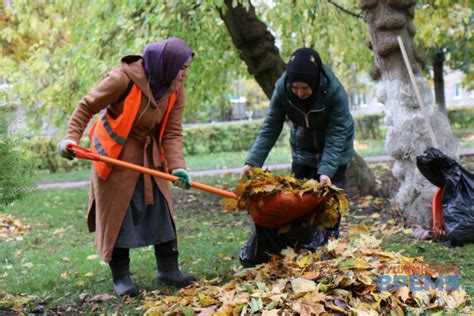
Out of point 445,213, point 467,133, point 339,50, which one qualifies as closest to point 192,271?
point 445,213

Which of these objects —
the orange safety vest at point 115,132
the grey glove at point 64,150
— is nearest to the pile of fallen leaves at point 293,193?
the orange safety vest at point 115,132

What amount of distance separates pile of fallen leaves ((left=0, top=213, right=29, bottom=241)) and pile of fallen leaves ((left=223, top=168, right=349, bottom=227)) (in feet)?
14.2

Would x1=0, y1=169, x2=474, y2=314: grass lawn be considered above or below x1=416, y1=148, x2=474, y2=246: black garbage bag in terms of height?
below

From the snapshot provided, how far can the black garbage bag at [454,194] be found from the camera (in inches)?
201

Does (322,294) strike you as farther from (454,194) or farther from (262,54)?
(262,54)

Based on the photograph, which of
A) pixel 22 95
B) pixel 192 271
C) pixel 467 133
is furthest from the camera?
pixel 467 133

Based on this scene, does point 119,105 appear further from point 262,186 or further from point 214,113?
point 214,113

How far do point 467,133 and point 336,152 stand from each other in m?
18.2

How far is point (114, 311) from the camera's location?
3959 mm

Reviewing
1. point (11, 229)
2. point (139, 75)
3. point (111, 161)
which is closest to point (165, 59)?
point (139, 75)

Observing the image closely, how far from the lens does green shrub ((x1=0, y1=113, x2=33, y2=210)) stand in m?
3.84

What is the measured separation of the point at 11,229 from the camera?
26.2ft

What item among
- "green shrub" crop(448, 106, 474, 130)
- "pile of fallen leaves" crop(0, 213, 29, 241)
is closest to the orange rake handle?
"pile of fallen leaves" crop(0, 213, 29, 241)

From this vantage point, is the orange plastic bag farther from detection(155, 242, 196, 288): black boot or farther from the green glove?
detection(155, 242, 196, 288): black boot
